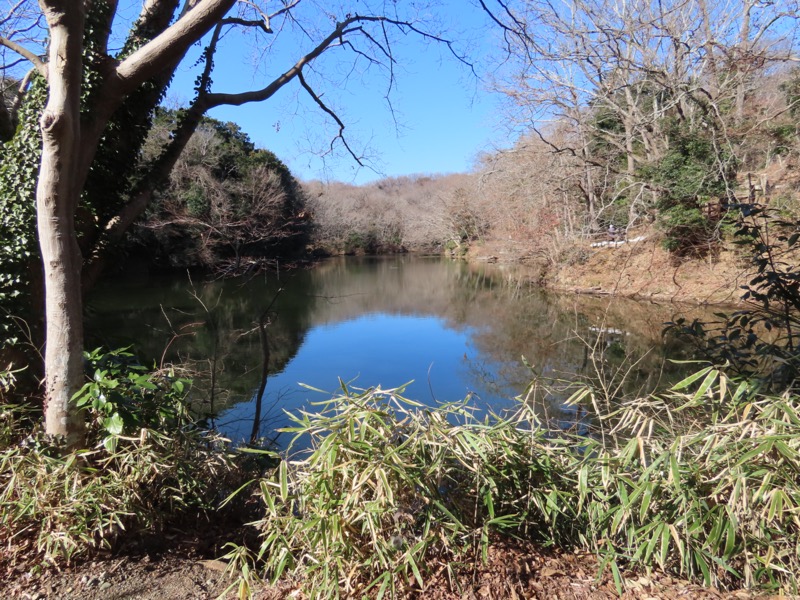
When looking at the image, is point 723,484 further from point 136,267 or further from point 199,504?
point 136,267

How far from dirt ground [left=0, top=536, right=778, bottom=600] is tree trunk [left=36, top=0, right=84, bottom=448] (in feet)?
1.94

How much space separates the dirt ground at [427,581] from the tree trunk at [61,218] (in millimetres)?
592

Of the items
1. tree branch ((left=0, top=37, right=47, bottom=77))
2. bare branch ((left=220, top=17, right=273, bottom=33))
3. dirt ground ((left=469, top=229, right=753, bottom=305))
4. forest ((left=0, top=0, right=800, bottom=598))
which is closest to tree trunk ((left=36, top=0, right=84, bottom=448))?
forest ((left=0, top=0, right=800, bottom=598))

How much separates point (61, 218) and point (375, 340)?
7856mm

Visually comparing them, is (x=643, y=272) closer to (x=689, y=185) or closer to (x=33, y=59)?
(x=689, y=185)

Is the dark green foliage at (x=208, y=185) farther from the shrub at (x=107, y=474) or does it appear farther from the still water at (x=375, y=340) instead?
the shrub at (x=107, y=474)

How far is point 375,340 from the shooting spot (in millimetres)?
9844

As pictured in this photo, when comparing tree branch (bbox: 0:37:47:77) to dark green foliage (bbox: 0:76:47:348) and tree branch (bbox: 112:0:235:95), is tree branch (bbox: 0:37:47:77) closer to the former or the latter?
dark green foliage (bbox: 0:76:47:348)

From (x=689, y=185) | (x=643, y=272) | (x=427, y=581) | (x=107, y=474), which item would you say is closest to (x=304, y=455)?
(x=107, y=474)

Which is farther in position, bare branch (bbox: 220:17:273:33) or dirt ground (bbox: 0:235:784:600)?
bare branch (bbox: 220:17:273:33)

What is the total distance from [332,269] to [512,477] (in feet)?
75.1

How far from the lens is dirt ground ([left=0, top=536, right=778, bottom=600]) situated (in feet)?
5.08

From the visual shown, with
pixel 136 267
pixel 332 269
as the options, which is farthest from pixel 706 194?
pixel 136 267

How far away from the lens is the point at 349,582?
4.89 ft
